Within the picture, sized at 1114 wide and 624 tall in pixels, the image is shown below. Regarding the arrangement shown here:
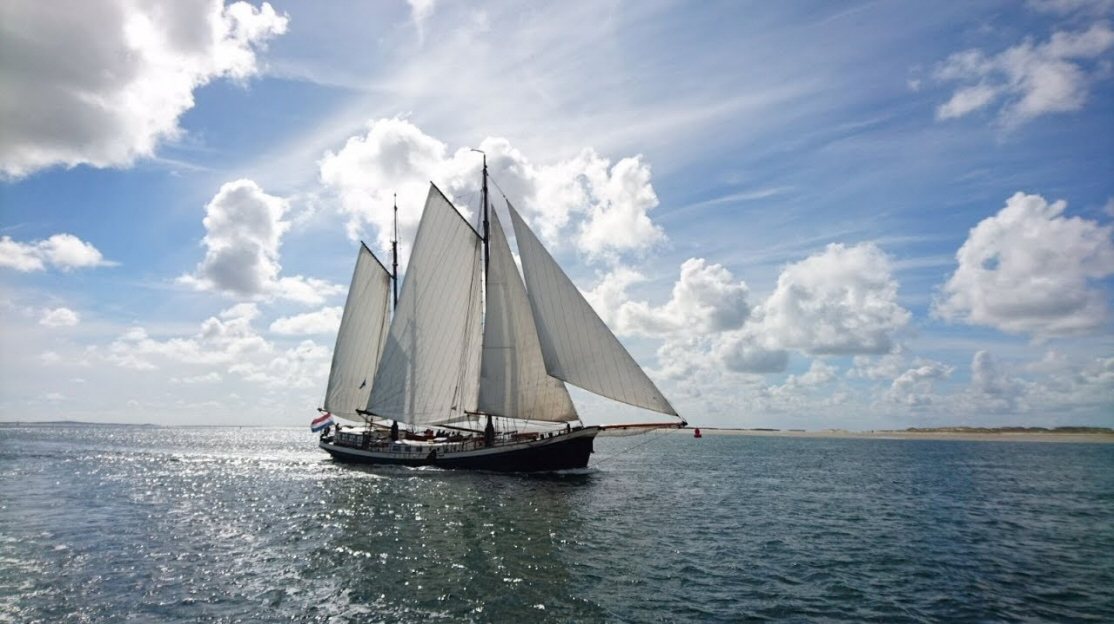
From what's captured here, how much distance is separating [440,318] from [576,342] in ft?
46.5

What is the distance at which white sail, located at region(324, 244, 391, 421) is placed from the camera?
6962cm

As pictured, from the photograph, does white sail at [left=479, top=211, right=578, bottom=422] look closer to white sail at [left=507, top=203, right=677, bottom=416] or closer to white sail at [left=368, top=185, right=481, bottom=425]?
white sail at [left=368, top=185, right=481, bottom=425]

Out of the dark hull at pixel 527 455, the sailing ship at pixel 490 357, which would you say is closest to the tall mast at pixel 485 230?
the sailing ship at pixel 490 357

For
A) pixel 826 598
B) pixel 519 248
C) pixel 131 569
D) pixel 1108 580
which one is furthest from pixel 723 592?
pixel 519 248

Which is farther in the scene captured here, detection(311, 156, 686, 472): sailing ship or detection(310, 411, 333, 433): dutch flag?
detection(310, 411, 333, 433): dutch flag

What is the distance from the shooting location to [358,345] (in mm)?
69875

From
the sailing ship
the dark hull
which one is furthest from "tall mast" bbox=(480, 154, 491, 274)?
the dark hull

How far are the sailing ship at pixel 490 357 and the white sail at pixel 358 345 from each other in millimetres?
6667

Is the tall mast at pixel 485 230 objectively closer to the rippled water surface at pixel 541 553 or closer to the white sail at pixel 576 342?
the white sail at pixel 576 342

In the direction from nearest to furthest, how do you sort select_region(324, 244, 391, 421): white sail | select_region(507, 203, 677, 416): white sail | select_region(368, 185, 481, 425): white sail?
select_region(507, 203, 677, 416): white sail < select_region(368, 185, 481, 425): white sail < select_region(324, 244, 391, 421): white sail

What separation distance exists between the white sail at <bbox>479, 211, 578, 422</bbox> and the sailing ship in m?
0.09

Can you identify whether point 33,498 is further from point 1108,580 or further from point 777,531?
point 1108,580

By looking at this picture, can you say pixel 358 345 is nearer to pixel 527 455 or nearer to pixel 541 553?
pixel 527 455

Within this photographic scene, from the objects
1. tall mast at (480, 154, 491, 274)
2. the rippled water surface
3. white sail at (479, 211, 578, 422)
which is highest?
tall mast at (480, 154, 491, 274)
